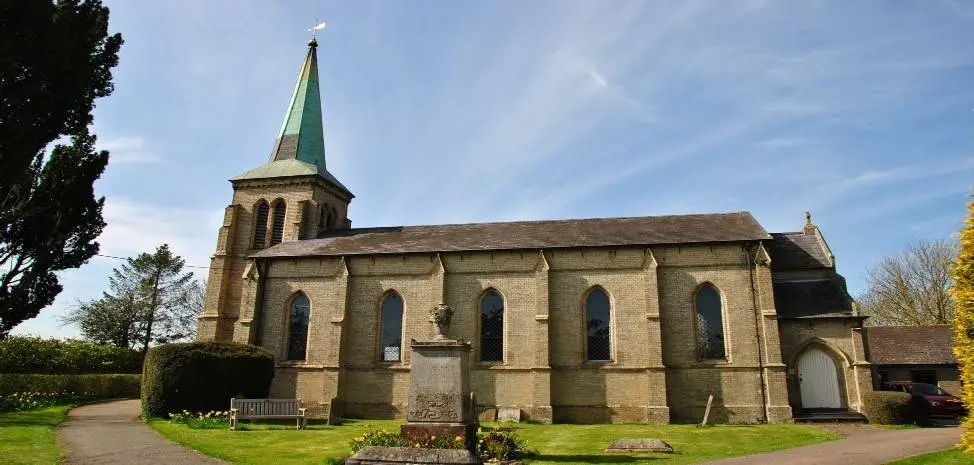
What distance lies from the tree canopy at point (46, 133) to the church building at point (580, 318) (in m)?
8.72

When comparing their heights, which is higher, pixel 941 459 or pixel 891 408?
pixel 891 408

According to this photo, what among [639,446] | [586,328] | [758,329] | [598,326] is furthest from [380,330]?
[758,329]

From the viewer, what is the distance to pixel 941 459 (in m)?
12.0

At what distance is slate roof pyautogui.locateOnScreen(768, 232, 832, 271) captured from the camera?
26891 millimetres

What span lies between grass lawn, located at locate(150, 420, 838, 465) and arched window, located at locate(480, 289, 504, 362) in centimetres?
459

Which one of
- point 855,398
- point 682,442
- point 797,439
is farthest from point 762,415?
point 682,442

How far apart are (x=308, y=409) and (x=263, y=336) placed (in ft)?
15.6

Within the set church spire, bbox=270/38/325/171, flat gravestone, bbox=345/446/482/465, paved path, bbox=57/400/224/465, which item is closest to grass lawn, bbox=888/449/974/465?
flat gravestone, bbox=345/446/482/465

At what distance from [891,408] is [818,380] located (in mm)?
2977

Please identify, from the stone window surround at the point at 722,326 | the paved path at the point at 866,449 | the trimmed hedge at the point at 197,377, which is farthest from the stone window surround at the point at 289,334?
the paved path at the point at 866,449

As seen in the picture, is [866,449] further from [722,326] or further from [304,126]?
[304,126]

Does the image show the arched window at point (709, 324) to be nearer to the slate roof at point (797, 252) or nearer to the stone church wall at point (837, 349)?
the stone church wall at point (837, 349)

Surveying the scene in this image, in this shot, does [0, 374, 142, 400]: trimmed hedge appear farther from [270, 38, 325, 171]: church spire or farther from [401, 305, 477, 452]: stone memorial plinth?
[401, 305, 477, 452]: stone memorial plinth

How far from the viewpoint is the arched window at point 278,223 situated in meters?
34.1
